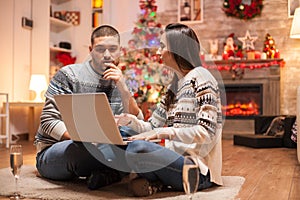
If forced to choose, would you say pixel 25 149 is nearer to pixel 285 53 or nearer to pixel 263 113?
pixel 263 113

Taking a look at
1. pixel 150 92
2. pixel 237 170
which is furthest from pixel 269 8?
pixel 237 170

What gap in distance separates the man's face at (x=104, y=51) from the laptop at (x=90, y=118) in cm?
40

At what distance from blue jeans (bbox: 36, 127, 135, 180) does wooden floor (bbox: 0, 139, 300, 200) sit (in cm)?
63

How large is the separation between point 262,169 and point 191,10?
3790mm

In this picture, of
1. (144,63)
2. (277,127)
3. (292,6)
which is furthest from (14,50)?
(292,6)

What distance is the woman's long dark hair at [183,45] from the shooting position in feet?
6.95

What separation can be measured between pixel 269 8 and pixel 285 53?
25.8 inches

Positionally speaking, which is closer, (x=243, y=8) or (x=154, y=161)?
(x=154, y=161)

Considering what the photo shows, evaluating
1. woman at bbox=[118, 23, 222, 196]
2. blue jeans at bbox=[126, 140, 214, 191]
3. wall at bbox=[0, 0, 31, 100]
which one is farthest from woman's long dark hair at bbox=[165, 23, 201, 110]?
wall at bbox=[0, 0, 31, 100]

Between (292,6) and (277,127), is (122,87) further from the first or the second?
(292,6)

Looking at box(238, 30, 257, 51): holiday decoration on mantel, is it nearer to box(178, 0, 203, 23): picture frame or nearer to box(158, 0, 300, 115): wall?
box(158, 0, 300, 115): wall

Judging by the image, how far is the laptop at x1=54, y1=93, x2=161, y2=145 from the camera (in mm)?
1894

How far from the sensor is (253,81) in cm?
617

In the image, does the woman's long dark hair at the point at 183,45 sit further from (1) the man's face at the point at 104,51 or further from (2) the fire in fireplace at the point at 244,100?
(2) the fire in fireplace at the point at 244,100
